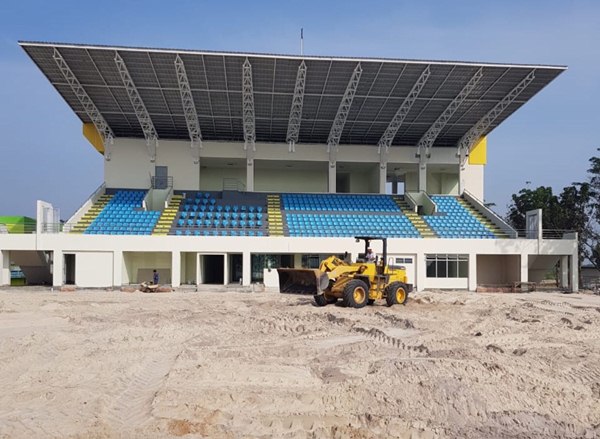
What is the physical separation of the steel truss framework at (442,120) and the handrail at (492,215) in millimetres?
4401

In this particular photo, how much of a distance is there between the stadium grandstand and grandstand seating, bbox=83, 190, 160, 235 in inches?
6.8

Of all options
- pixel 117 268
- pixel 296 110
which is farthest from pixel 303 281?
pixel 296 110

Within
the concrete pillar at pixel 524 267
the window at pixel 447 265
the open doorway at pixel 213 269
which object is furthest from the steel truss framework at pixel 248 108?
the concrete pillar at pixel 524 267

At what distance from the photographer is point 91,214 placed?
36.8m

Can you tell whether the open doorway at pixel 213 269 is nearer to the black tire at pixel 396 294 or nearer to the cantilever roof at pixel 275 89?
the cantilever roof at pixel 275 89

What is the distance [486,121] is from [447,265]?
481 inches

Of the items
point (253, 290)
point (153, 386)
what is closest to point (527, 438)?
point (153, 386)

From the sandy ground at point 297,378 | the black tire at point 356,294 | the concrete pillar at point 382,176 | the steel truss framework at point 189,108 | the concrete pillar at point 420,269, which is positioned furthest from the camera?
the concrete pillar at point 382,176

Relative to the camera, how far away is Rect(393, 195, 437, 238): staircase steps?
3643 centimetres

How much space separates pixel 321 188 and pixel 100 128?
55.9ft

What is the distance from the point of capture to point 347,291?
1962 cm

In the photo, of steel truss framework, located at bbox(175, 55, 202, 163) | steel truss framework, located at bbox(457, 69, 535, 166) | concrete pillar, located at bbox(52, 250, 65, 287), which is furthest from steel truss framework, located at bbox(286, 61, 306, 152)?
concrete pillar, located at bbox(52, 250, 65, 287)

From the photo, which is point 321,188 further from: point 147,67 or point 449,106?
point 147,67

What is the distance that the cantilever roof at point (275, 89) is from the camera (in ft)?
106
